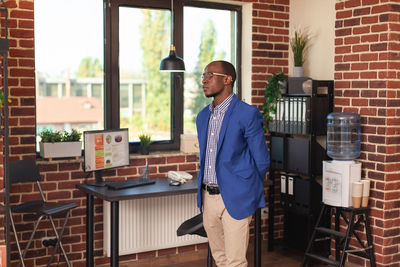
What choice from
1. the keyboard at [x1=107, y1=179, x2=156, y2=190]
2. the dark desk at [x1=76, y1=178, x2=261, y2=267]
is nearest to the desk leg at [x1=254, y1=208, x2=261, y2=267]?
the dark desk at [x1=76, y1=178, x2=261, y2=267]

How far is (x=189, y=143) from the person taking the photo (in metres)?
4.98

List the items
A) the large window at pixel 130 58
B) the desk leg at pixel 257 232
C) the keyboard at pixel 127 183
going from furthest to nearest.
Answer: the large window at pixel 130 58 < the desk leg at pixel 257 232 < the keyboard at pixel 127 183

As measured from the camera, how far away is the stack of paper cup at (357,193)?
424cm

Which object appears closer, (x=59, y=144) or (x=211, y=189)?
(x=211, y=189)

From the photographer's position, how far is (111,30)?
4730 mm

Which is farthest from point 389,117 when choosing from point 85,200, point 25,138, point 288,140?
point 25,138

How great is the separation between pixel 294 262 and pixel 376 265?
76cm

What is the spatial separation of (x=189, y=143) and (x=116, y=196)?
1.30m

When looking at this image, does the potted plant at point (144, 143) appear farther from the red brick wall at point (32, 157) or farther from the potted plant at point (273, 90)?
the potted plant at point (273, 90)

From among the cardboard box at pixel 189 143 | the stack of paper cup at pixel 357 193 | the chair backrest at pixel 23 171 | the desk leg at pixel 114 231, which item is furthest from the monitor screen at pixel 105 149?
the stack of paper cup at pixel 357 193

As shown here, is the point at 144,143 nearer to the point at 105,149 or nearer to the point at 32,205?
the point at 105,149

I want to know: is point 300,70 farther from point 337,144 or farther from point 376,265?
point 376,265

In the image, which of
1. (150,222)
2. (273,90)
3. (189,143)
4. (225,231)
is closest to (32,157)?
(150,222)

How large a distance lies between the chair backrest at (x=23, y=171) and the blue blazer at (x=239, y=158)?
1.60 meters
